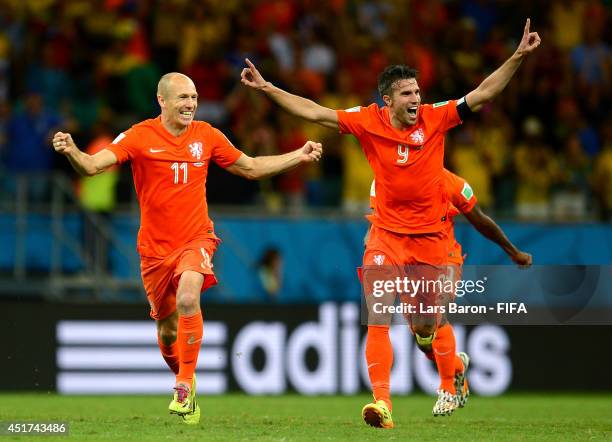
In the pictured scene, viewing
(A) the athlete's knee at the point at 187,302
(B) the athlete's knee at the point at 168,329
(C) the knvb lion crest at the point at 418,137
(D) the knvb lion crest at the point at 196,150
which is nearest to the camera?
(A) the athlete's knee at the point at 187,302

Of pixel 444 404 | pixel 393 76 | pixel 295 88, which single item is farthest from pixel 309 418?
pixel 295 88

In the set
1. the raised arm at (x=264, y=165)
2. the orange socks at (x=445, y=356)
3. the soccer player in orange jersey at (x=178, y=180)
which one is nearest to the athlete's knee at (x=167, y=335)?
the soccer player in orange jersey at (x=178, y=180)

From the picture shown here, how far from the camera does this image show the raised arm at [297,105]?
10.1 metres

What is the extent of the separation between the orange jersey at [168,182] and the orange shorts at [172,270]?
71 mm

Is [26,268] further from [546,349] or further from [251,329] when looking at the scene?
[546,349]

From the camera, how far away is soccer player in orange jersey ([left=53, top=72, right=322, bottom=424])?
997cm

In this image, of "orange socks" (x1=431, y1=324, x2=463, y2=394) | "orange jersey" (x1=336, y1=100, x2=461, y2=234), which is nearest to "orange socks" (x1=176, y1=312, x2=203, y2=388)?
"orange jersey" (x1=336, y1=100, x2=461, y2=234)

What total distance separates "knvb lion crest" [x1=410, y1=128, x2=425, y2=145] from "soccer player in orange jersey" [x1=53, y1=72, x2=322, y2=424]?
718 millimetres

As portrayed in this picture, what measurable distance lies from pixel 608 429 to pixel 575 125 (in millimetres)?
9525

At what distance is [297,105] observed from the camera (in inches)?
397

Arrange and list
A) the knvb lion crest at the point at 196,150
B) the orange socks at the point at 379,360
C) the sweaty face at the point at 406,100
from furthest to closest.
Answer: the knvb lion crest at the point at 196,150 < the sweaty face at the point at 406,100 < the orange socks at the point at 379,360

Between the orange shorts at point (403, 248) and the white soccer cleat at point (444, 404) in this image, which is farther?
the white soccer cleat at point (444, 404)

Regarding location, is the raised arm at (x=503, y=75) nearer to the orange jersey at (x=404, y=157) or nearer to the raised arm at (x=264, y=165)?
the orange jersey at (x=404, y=157)

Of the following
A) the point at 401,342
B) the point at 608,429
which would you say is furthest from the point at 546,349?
the point at 608,429
